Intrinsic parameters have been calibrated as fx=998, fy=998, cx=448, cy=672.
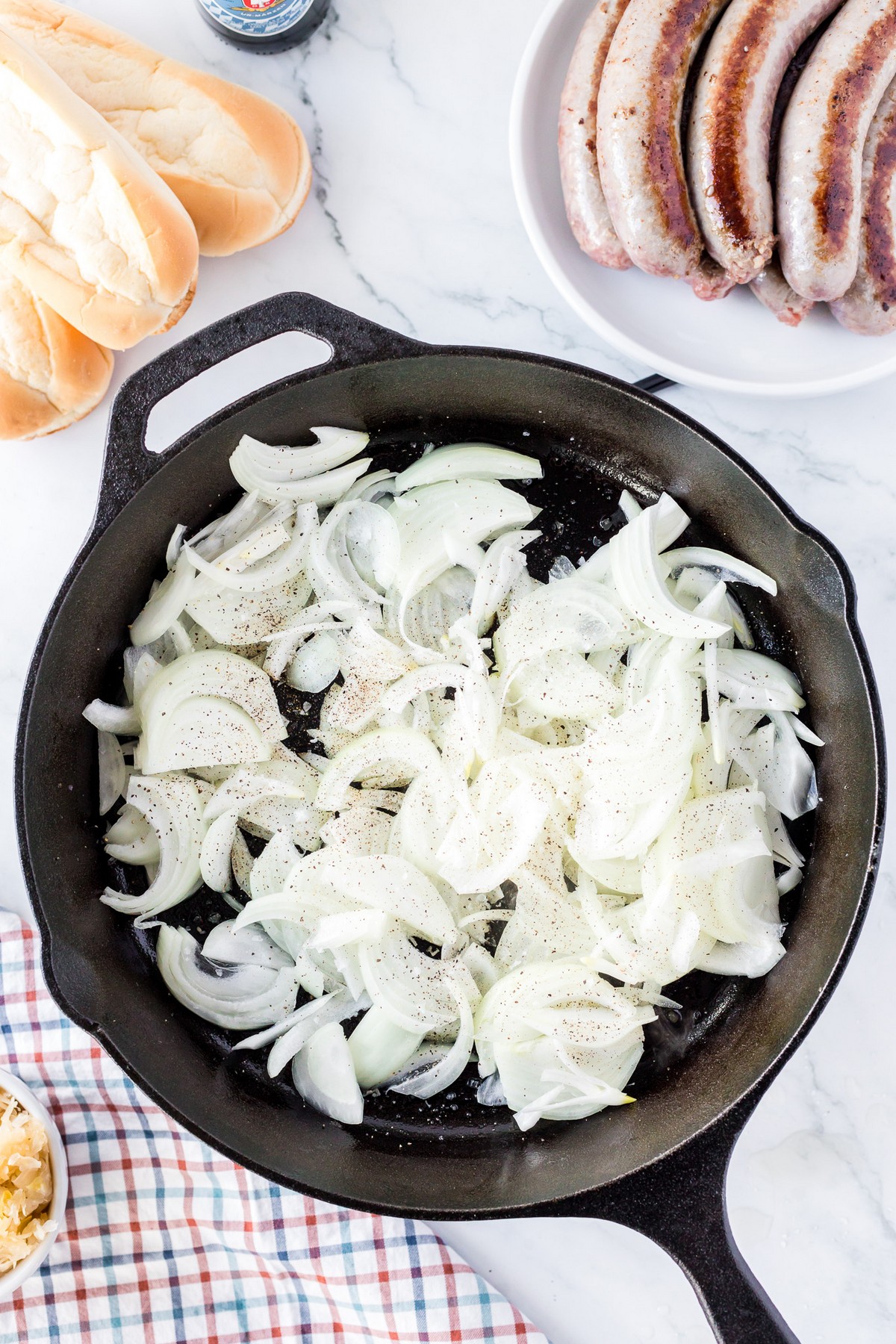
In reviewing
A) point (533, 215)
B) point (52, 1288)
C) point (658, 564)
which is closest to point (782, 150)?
point (533, 215)

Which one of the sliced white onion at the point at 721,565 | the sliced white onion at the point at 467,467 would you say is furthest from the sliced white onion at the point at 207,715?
the sliced white onion at the point at 721,565

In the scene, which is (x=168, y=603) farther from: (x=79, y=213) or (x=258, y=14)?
(x=258, y=14)

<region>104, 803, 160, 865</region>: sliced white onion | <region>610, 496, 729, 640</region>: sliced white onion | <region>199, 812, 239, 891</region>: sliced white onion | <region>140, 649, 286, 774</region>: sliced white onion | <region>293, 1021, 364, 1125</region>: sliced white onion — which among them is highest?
<region>610, 496, 729, 640</region>: sliced white onion

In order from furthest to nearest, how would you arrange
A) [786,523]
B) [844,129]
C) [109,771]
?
[109,771] → [786,523] → [844,129]

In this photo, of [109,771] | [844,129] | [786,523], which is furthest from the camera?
[109,771]

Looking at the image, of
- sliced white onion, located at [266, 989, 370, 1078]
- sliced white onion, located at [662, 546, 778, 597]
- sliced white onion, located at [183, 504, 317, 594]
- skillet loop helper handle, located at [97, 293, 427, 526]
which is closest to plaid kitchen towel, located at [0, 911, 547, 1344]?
sliced white onion, located at [266, 989, 370, 1078]

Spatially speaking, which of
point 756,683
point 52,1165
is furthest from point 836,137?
point 52,1165

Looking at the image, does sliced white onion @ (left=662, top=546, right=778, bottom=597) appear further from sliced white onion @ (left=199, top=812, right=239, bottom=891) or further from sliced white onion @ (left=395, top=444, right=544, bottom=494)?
sliced white onion @ (left=199, top=812, right=239, bottom=891)
